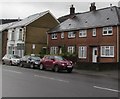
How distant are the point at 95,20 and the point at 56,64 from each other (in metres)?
14.5

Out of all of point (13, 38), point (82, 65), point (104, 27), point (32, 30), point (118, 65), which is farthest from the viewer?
point (13, 38)

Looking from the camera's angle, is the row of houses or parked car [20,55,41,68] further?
the row of houses

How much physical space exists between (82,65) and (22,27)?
24.6 meters

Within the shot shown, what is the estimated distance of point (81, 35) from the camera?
40844mm

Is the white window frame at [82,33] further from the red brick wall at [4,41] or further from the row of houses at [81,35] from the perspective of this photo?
the red brick wall at [4,41]

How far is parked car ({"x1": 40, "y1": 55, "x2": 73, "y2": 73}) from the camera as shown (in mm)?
27047

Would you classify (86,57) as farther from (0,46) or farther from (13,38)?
(0,46)

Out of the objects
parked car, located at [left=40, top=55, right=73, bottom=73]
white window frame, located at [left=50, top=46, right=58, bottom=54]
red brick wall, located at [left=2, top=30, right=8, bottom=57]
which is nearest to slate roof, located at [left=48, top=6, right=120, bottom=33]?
white window frame, located at [left=50, top=46, right=58, bottom=54]

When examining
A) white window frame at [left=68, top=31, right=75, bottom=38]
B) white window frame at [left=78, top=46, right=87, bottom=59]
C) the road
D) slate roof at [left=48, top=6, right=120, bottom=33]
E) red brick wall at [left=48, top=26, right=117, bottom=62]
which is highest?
slate roof at [left=48, top=6, right=120, bottom=33]

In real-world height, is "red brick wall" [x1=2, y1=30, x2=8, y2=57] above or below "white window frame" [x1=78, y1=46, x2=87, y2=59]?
above

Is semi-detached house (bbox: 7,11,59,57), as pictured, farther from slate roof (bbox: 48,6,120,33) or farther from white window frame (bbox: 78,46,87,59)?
white window frame (bbox: 78,46,87,59)

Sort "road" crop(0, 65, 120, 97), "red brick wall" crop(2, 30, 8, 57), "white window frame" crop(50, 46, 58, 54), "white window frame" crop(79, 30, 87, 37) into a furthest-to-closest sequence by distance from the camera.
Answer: "red brick wall" crop(2, 30, 8, 57) < "white window frame" crop(50, 46, 58, 54) < "white window frame" crop(79, 30, 87, 37) < "road" crop(0, 65, 120, 97)

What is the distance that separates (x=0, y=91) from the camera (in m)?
12.4

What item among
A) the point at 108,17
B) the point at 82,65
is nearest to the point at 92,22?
the point at 108,17
